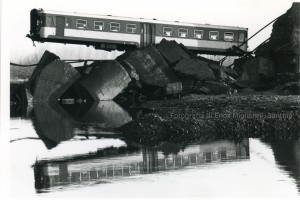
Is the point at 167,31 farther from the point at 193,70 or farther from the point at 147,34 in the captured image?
the point at 193,70

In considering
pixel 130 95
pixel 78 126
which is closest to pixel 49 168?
pixel 78 126

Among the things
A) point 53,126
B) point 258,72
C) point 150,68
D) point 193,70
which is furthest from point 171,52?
point 53,126

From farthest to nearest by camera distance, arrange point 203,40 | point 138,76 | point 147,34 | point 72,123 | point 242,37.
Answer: point 242,37 → point 203,40 → point 147,34 → point 138,76 → point 72,123

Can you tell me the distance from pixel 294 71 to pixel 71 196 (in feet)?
71.8

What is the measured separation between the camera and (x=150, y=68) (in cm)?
2420

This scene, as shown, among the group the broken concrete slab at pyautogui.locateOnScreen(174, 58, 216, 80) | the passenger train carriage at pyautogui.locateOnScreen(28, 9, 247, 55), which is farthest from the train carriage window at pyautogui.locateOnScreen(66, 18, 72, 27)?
the broken concrete slab at pyautogui.locateOnScreen(174, 58, 216, 80)

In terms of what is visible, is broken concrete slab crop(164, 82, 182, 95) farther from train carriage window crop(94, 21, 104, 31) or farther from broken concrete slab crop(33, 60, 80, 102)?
train carriage window crop(94, 21, 104, 31)

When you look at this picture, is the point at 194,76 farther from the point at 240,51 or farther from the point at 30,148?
the point at 30,148

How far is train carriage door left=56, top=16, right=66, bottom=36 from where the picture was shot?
1142 inches

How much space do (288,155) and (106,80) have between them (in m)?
15.0

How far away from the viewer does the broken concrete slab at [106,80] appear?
2370 centimetres

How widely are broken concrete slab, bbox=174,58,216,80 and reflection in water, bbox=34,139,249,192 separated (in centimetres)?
1341

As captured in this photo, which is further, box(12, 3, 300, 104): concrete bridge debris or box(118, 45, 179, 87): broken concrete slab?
box(118, 45, 179, 87): broken concrete slab

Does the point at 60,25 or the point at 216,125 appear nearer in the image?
the point at 216,125
